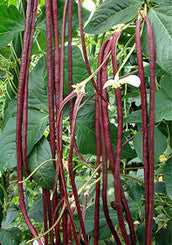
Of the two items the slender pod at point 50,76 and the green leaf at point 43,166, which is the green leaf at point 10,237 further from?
the slender pod at point 50,76

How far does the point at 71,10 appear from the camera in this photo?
569mm

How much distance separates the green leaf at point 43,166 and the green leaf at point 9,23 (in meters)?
0.27

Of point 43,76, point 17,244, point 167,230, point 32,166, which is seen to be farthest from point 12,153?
point 167,230

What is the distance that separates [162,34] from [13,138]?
391 mm

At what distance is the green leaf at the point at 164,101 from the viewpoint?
56 centimetres

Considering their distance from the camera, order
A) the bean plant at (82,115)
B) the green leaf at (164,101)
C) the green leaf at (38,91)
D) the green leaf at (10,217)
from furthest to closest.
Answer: the green leaf at (10,217)
the green leaf at (38,91)
the green leaf at (164,101)
the bean plant at (82,115)

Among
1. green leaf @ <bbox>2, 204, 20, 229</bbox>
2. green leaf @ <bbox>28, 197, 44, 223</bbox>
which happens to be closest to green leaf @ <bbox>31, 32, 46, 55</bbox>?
green leaf @ <bbox>28, 197, 44, 223</bbox>

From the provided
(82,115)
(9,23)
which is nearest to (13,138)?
(82,115)

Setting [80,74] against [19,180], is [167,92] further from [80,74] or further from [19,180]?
[19,180]

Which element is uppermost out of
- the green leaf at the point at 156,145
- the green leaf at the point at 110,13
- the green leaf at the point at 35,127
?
the green leaf at the point at 110,13

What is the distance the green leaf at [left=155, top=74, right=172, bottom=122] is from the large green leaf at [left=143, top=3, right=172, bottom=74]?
0.34 ft

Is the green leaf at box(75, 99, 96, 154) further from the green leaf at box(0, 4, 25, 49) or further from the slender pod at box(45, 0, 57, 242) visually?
the green leaf at box(0, 4, 25, 49)

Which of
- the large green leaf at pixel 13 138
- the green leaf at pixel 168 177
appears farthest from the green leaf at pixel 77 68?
the green leaf at pixel 168 177

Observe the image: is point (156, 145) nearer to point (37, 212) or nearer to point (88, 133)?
point (88, 133)
